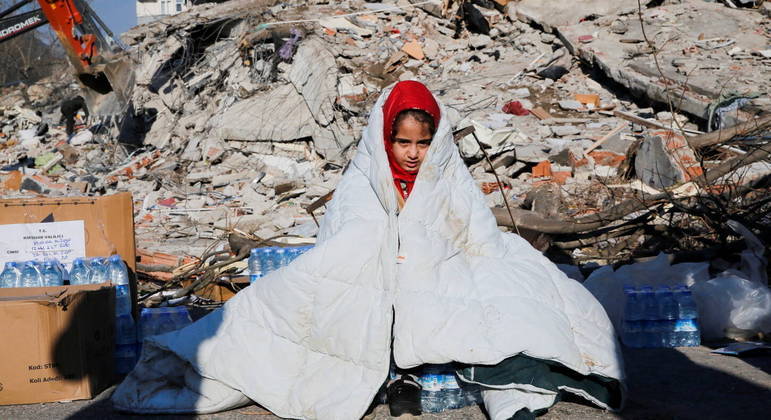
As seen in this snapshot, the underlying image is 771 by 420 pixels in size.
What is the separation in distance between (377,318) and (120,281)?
198cm

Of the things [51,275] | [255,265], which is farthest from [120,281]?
[255,265]

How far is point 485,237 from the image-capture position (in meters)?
3.21

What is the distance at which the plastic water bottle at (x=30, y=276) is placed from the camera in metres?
4.05

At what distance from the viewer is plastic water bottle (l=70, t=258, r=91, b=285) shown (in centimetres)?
411

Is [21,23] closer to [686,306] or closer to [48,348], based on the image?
[48,348]

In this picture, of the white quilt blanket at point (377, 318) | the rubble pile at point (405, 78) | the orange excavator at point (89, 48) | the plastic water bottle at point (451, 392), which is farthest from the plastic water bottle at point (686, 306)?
the orange excavator at point (89, 48)

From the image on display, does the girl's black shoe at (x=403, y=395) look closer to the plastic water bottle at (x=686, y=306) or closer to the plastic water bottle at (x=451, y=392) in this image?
the plastic water bottle at (x=451, y=392)

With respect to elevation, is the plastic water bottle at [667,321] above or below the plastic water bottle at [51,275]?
below

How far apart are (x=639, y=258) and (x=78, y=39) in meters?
10.6

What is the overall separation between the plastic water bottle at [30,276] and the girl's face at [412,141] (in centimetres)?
228

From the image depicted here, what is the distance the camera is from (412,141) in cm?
330

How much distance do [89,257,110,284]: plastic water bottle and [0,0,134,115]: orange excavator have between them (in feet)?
31.2

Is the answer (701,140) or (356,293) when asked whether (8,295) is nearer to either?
(356,293)

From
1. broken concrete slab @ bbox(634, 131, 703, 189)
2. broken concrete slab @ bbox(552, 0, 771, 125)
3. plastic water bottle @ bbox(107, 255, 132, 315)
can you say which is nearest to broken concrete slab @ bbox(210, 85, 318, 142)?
broken concrete slab @ bbox(552, 0, 771, 125)
